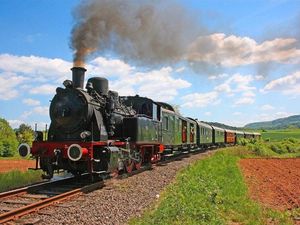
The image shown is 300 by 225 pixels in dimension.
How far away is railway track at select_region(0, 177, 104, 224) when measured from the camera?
779cm

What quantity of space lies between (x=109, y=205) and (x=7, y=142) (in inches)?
967

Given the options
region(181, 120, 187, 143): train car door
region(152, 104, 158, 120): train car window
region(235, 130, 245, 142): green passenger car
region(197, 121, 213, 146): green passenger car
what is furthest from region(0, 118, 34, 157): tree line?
region(235, 130, 245, 142): green passenger car

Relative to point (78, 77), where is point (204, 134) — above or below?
below

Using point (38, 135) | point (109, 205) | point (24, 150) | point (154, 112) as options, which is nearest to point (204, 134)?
point (154, 112)

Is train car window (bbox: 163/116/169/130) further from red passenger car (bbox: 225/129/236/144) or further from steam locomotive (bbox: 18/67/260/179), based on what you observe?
red passenger car (bbox: 225/129/236/144)

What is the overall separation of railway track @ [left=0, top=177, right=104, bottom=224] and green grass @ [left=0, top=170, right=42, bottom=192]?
4.89ft

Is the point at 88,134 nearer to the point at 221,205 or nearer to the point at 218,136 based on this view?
the point at 221,205

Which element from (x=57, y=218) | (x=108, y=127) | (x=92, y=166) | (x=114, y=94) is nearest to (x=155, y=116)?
(x=114, y=94)

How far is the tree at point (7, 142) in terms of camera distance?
30.5 meters

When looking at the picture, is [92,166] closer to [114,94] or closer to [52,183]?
[52,183]

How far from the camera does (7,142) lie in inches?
1228

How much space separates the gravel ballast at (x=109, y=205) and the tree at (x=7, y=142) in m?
20.3

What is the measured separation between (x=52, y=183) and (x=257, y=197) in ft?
19.6

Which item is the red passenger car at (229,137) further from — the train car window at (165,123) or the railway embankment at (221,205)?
the railway embankment at (221,205)
